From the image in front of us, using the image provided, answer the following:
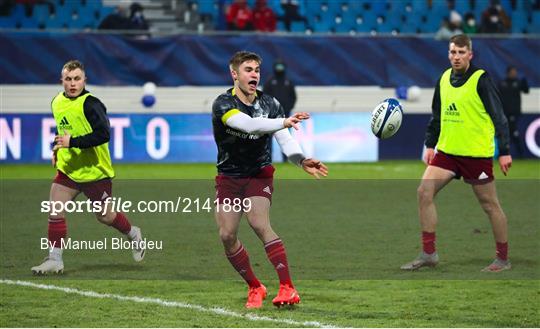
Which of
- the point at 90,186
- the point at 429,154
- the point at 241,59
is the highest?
the point at 241,59

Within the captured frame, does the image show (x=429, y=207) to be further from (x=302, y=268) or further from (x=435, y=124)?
(x=302, y=268)

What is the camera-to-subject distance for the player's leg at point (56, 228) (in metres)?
10.7

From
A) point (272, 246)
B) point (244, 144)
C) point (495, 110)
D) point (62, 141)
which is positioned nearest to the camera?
point (272, 246)

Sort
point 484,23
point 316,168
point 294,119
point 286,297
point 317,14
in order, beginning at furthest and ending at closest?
point 317,14
point 484,23
point 286,297
point 316,168
point 294,119

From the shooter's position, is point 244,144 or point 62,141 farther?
point 62,141

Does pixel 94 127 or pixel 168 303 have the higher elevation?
pixel 94 127

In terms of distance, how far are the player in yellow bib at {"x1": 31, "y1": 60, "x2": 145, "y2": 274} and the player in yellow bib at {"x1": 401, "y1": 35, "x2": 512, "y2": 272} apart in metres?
3.09

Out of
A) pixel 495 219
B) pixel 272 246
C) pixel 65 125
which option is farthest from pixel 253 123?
pixel 495 219

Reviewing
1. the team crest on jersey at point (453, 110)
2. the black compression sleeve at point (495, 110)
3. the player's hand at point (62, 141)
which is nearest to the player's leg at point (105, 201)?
A: the player's hand at point (62, 141)

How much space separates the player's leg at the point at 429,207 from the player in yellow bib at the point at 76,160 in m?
2.98

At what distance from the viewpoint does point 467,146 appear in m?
10.8

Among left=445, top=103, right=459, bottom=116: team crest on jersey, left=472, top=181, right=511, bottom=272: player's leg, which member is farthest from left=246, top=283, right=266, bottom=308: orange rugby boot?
left=445, top=103, right=459, bottom=116: team crest on jersey

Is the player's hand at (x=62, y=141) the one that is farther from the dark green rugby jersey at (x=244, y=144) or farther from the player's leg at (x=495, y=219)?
the player's leg at (x=495, y=219)

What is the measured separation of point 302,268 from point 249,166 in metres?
2.28
